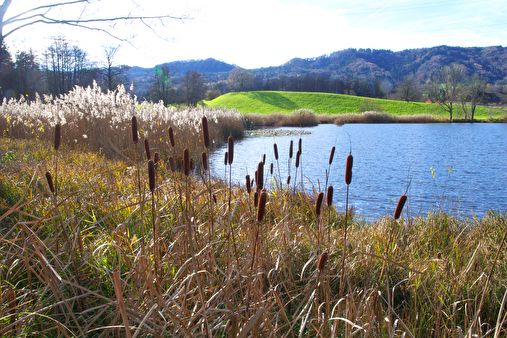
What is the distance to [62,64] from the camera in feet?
139

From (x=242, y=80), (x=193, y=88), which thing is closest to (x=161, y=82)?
(x=193, y=88)

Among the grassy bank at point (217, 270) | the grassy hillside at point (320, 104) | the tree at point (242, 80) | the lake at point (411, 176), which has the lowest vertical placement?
the lake at point (411, 176)

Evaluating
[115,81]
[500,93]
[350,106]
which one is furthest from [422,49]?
[115,81]

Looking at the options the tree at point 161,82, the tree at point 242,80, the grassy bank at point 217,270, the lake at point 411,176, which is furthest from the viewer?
the tree at point 242,80

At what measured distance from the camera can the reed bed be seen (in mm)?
1174

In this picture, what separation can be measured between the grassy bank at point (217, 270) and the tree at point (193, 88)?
158 feet

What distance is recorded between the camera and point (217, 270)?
2.00 m

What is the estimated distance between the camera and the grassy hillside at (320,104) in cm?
4646

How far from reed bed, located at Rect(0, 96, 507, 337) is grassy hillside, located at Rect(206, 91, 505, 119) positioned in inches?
1686

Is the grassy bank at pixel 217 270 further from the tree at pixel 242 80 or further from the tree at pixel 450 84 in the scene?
the tree at pixel 242 80

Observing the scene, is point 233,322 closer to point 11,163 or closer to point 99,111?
point 11,163

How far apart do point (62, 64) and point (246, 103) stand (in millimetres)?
30116

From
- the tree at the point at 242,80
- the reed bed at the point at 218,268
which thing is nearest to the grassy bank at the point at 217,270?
the reed bed at the point at 218,268

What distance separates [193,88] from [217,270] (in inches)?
2052
